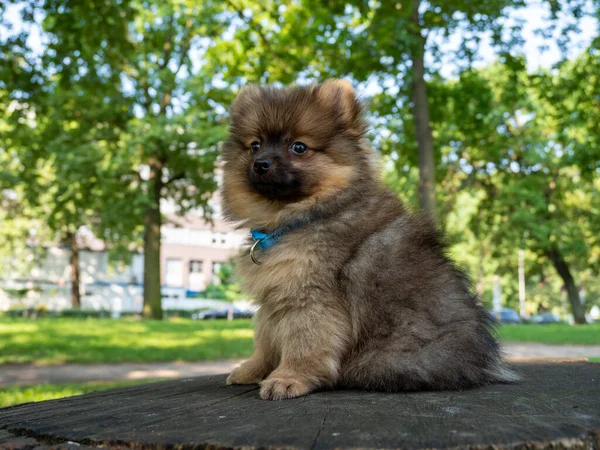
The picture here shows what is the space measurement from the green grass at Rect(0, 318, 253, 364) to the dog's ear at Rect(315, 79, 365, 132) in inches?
433

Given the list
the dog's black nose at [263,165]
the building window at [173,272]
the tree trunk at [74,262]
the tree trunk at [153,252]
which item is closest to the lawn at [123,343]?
the tree trunk at [153,252]

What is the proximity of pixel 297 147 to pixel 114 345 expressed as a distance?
12773 millimetres

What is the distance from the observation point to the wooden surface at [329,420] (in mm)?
2178

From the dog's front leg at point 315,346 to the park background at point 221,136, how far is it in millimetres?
1094

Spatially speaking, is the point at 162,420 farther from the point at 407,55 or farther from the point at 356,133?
the point at 407,55

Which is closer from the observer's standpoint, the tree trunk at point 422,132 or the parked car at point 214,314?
the tree trunk at point 422,132

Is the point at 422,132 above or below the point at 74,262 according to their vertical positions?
above

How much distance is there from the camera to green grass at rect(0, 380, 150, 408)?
8.48 metres

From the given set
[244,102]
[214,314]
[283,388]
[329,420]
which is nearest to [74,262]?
[214,314]

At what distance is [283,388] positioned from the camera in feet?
11.6

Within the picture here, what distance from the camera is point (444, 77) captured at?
15.1 metres

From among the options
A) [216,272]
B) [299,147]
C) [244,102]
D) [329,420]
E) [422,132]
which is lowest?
[329,420]

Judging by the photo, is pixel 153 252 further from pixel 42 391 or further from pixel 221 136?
pixel 42 391

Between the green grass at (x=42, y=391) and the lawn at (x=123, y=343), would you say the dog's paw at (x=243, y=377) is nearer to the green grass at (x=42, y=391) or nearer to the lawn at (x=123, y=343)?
the green grass at (x=42, y=391)
